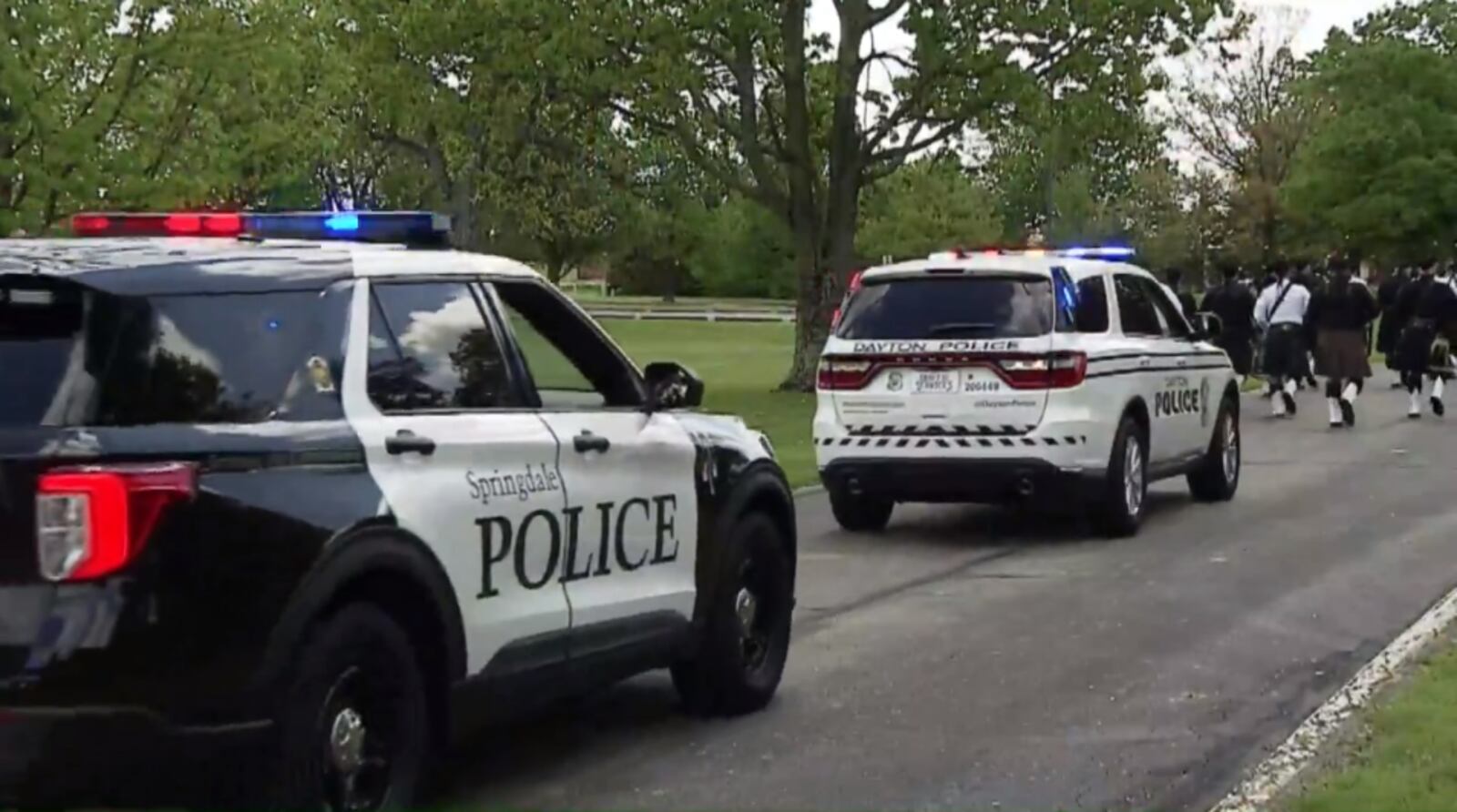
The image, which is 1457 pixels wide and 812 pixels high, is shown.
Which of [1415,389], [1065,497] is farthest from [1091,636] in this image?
[1415,389]

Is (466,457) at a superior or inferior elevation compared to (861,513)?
superior

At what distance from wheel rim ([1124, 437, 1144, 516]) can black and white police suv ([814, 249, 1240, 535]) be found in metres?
0.02

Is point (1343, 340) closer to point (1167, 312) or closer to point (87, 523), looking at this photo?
point (1167, 312)

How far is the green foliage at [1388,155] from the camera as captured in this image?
69.5 m

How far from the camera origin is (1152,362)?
15.6 metres

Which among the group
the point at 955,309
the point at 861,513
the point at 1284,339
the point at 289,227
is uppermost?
the point at 289,227

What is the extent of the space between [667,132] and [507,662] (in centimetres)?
2576

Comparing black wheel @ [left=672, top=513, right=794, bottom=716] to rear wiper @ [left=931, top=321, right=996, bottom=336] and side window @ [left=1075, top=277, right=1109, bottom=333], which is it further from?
side window @ [left=1075, top=277, right=1109, bottom=333]

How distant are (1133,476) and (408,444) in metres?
9.21

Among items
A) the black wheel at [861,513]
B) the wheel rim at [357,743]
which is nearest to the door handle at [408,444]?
the wheel rim at [357,743]

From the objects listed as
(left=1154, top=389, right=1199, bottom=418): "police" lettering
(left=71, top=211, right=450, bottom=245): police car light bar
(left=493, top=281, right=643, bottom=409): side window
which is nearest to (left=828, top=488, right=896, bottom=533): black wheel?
(left=1154, top=389, right=1199, bottom=418): "police" lettering

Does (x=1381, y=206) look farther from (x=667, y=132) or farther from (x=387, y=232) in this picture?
(x=387, y=232)

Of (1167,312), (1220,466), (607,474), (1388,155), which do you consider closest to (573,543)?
(607,474)

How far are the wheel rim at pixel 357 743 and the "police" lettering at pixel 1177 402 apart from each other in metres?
9.95
